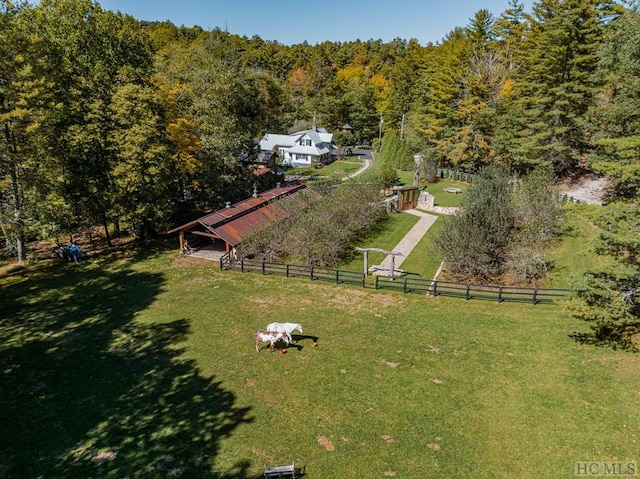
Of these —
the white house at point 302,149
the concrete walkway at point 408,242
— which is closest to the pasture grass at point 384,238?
the concrete walkway at point 408,242

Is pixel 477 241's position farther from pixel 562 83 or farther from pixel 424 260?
pixel 562 83

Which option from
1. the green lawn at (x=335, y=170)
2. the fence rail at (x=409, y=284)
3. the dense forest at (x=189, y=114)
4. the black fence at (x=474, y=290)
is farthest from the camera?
the green lawn at (x=335, y=170)

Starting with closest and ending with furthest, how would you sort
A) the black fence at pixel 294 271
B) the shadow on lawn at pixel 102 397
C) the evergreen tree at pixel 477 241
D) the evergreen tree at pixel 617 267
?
1. the shadow on lawn at pixel 102 397
2. the evergreen tree at pixel 617 267
3. the evergreen tree at pixel 477 241
4. the black fence at pixel 294 271

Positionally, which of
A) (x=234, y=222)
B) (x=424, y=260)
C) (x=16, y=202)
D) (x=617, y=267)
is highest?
(x=16, y=202)

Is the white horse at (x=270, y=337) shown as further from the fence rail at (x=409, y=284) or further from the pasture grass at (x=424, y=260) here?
the pasture grass at (x=424, y=260)

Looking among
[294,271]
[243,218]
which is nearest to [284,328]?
[294,271]

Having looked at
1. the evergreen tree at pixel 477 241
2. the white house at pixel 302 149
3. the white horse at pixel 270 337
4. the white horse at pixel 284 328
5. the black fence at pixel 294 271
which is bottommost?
the white horse at pixel 270 337

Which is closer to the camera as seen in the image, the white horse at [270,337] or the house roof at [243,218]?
the white horse at [270,337]
